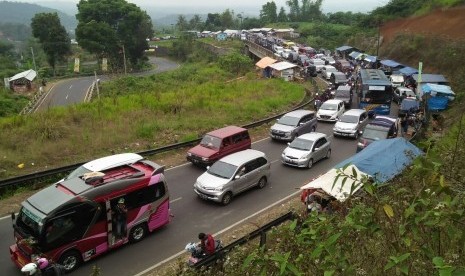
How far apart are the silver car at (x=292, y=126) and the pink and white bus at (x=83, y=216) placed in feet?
38.7

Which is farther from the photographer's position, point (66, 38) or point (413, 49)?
point (66, 38)

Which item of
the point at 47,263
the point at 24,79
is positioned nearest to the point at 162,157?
the point at 47,263

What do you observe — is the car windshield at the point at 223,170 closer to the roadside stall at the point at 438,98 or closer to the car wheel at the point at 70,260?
the car wheel at the point at 70,260

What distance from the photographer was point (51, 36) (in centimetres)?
7538

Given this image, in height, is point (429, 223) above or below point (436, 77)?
above

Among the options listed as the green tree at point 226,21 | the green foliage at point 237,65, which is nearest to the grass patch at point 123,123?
the green foliage at point 237,65

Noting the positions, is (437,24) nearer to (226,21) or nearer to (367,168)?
(367,168)

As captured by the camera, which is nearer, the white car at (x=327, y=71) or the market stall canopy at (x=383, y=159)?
the market stall canopy at (x=383, y=159)

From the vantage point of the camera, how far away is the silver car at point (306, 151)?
62.6 feet

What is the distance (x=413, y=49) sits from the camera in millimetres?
49469

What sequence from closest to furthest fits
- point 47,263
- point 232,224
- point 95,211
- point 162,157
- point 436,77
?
point 47,263, point 95,211, point 232,224, point 162,157, point 436,77

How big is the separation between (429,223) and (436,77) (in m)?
35.9

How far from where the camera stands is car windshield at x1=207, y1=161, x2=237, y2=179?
15.4m

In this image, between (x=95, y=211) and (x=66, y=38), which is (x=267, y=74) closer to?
(x=95, y=211)
